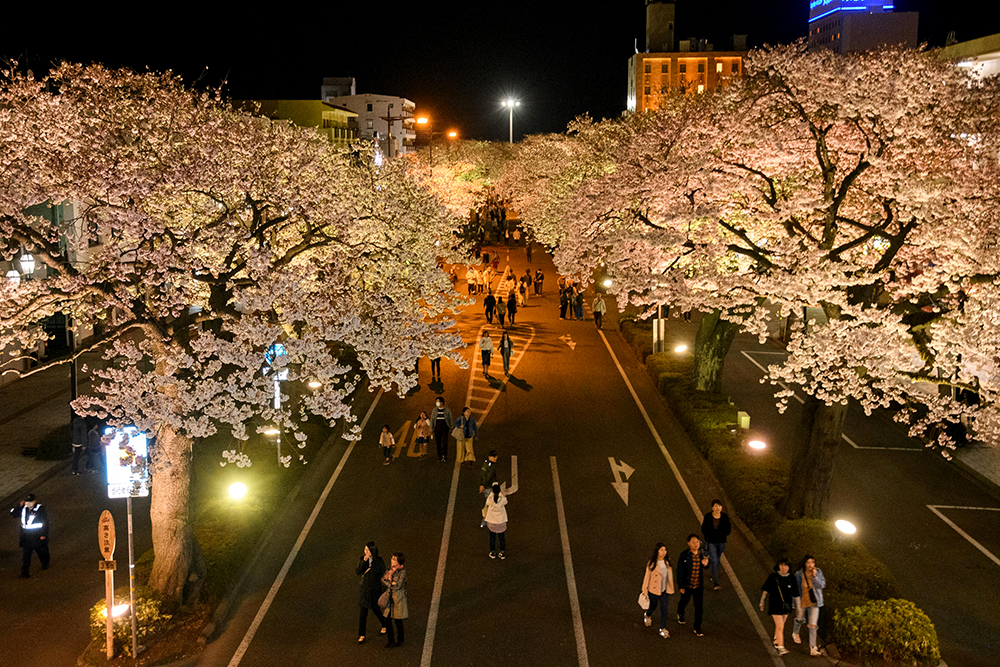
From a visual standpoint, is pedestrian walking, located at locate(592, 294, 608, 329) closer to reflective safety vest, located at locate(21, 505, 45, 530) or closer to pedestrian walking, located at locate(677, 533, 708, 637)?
pedestrian walking, located at locate(677, 533, 708, 637)

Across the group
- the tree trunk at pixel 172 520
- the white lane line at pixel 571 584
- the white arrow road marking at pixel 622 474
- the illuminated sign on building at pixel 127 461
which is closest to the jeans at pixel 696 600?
the white lane line at pixel 571 584

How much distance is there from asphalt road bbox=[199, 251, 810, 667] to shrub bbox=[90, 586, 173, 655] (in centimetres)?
101

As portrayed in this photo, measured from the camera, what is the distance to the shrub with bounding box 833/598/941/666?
12.0m

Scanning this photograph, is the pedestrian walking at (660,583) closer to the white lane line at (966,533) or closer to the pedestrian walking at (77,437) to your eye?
the white lane line at (966,533)

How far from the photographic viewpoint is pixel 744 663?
40.6ft

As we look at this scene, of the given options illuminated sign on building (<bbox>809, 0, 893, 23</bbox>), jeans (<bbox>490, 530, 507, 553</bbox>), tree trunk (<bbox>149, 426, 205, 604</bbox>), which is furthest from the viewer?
illuminated sign on building (<bbox>809, 0, 893, 23</bbox>)

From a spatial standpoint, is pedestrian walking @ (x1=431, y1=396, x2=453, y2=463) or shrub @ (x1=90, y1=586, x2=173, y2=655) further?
pedestrian walking @ (x1=431, y1=396, x2=453, y2=463)

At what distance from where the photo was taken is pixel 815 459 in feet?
53.7

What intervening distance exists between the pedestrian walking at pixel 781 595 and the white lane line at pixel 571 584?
305cm

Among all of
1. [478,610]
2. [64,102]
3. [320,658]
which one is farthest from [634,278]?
[64,102]

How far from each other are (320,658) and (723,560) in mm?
8152

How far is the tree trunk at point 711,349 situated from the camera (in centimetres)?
2491

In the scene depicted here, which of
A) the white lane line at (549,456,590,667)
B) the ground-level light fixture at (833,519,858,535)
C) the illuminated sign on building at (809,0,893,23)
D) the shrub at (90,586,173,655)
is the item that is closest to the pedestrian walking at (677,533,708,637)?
the white lane line at (549,456,590,667)

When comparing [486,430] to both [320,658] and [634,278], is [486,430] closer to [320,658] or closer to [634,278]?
[634,278]
